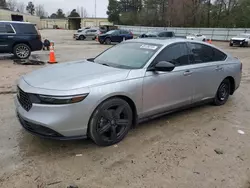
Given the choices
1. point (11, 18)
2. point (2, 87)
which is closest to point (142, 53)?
point (2, 87)

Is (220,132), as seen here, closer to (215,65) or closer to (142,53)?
(215,65)

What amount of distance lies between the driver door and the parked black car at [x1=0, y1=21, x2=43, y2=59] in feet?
30.7

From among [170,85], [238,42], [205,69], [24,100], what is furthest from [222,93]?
[238,42]

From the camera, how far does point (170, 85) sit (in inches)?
156

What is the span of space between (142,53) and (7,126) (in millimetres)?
2574

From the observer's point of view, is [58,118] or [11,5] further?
[11,5]

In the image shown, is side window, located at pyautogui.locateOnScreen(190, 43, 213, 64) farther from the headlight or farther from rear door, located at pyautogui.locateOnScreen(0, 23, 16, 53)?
rear door, located at pyautogui.locateOnScreen(0, 23, 16, 53)

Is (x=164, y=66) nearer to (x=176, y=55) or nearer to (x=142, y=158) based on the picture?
(x=176, y=55)

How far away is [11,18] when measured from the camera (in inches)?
1697

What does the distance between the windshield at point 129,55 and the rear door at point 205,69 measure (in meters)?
0.89

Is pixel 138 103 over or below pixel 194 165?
over

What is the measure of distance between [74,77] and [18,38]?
369 inches

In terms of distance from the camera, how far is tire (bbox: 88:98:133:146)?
3.20 m

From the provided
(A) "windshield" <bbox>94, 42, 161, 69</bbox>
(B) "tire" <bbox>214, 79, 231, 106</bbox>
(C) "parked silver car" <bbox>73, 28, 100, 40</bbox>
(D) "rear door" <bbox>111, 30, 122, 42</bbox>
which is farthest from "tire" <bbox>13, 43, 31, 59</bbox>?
(C) "parked silver car" <bbox>73, 28, 100, 40</bbox>
